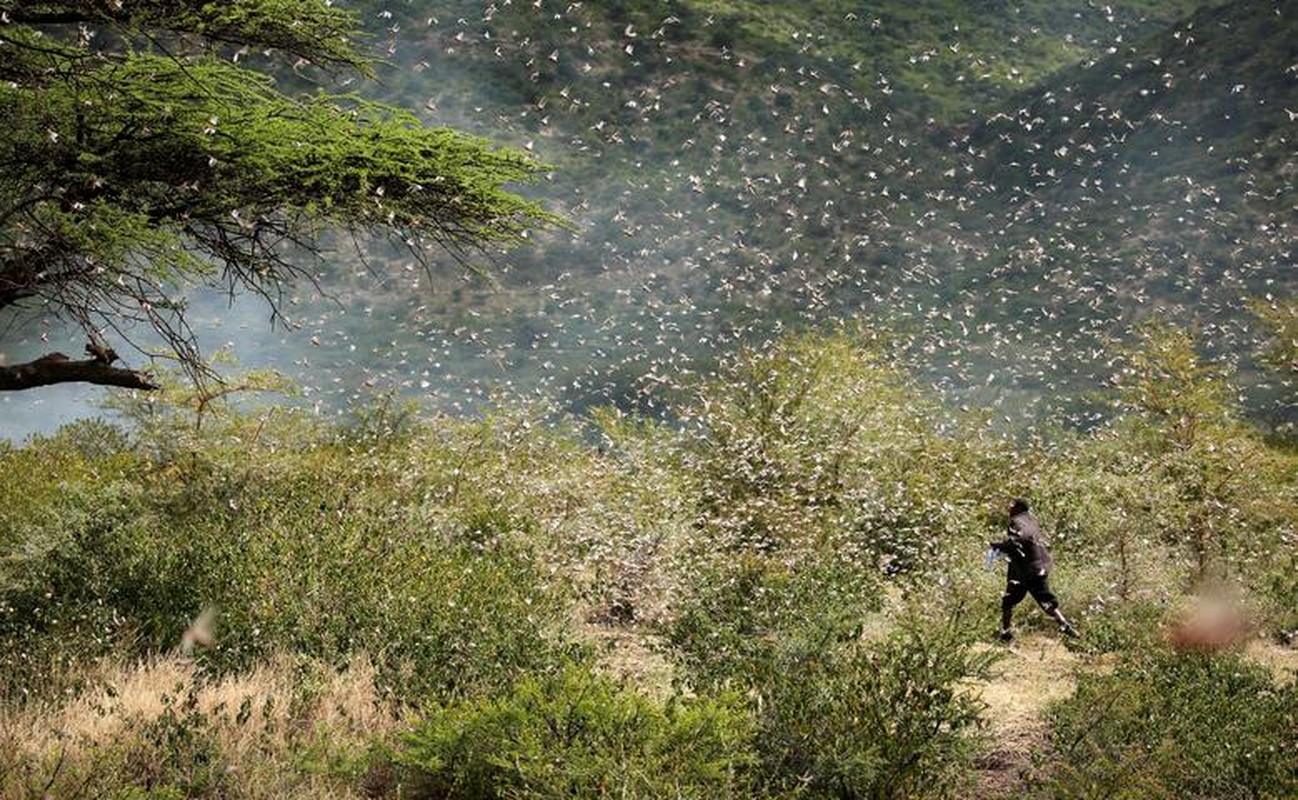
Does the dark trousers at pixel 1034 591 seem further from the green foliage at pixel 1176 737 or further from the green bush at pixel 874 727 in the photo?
the green bush at pixel 874 727

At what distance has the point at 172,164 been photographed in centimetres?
959

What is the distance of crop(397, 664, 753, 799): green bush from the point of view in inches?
254

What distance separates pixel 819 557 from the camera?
593 inches

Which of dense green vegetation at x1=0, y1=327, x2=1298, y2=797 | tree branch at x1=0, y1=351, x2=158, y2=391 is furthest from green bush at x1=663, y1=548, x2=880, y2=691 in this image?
tree branch at x1=0, y1=351, x2=158, y2=391

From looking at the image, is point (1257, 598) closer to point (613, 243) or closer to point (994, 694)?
point (994, 694)

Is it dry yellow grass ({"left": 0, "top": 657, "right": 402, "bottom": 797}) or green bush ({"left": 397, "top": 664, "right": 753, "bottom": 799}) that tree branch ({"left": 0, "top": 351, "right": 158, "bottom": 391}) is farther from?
green bush ({"left": 397, "top": 664, "right": 753, "bottom": 799})

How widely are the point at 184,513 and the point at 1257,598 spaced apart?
13.3 meters

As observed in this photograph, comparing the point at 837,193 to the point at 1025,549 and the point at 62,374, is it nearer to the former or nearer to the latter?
the point at 1025,549

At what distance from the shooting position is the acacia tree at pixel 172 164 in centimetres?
872

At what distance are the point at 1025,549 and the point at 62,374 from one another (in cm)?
994

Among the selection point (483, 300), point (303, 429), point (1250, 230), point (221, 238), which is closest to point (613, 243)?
point (483, 300)

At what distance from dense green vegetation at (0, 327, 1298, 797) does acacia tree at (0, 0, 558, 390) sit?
7.90 ft

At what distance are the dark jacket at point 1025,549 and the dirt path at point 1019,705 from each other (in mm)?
891

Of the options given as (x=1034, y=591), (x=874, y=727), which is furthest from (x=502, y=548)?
(x=874, y=727)
